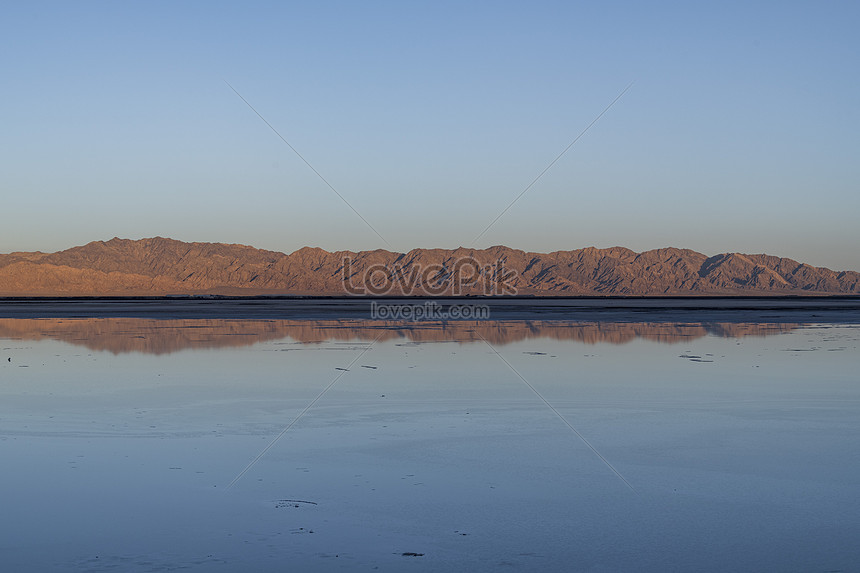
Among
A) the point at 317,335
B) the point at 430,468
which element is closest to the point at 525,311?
the point at 317,335

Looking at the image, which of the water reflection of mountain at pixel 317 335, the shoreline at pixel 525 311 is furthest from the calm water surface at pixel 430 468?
the shoreline at pixel 525 311

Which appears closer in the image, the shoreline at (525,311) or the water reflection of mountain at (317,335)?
the water reflection of mountain at (317,335)

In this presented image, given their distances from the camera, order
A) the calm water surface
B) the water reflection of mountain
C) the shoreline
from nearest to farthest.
Result: the calm water surface → the water reflection of mountain → the shoreline

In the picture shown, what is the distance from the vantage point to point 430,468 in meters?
9.06

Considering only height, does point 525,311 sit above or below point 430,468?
above

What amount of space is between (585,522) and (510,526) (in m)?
0.68

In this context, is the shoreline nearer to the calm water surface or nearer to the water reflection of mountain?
the water reflection of mountain

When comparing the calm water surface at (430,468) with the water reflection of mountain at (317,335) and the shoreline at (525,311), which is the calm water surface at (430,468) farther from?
the shoreline at (525,311)

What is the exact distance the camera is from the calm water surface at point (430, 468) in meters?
6.32

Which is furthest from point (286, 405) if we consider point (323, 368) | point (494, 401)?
point (323, 368)

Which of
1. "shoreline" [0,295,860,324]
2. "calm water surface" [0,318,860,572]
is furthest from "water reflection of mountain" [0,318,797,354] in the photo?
"shoreline" [0,295,860,324]

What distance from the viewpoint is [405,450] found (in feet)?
32.8

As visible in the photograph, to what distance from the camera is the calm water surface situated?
632 cm

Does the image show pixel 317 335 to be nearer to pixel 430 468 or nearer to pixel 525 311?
pixel 430 468
